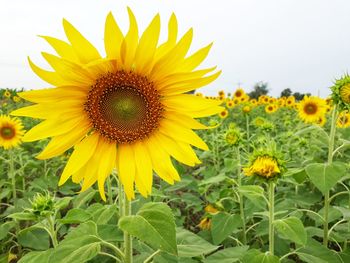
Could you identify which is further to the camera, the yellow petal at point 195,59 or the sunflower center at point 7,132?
the sunflower center at point 7,132

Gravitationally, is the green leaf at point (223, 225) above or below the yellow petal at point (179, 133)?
below

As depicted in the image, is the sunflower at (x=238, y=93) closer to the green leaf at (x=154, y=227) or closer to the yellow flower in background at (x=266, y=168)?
the yellow flower in background at (x=266, y=168)

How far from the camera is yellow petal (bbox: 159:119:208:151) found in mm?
1825

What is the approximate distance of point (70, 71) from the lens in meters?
1.67

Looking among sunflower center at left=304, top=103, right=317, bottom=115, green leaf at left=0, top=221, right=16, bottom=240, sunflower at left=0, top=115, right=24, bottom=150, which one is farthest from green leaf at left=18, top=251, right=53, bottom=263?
sunflower center at left=304, top=103, right=317, bottom=115

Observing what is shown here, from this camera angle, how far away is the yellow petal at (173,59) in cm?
169

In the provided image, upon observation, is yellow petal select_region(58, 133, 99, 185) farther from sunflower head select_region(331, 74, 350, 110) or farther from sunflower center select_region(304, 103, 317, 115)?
sunflower center select_region(304, 103, 317, 115)

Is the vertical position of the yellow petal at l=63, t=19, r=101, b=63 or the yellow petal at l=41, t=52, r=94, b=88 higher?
the yellow petal at l=63, t=19, r=101, b=63

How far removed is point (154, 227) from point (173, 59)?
699 mm

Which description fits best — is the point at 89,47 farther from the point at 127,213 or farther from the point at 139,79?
the point at 127,213

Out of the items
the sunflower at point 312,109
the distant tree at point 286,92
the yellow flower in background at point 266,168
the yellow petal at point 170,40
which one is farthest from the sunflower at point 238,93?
the distant tree at point 286,92

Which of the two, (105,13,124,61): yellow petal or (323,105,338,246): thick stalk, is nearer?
(105,13,124,61): yellow petal

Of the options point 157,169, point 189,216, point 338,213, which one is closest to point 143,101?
point 157,169

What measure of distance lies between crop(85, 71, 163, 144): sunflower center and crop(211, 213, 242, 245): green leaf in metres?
1.23
